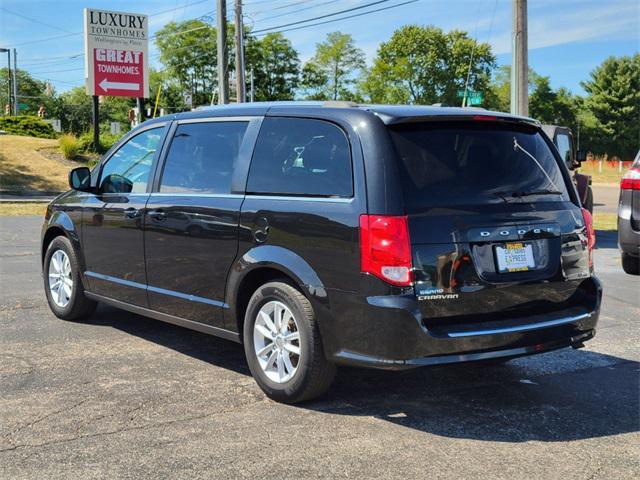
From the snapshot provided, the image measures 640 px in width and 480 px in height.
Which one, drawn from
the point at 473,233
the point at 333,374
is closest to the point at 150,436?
the point at 333,374

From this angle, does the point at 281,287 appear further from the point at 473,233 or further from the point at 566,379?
the point at 566,379

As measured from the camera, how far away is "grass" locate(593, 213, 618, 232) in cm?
1568

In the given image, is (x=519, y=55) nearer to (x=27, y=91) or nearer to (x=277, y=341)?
(x=277, y=341)

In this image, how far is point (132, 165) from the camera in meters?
5.83

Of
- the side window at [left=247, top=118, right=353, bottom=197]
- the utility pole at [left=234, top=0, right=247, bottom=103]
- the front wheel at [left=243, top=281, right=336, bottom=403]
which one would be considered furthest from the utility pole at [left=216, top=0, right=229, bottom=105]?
the front wheel at [left=243, top=281, right=336, bottom=403]

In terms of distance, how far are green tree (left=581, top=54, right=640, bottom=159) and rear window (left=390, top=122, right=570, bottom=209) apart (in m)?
83.9

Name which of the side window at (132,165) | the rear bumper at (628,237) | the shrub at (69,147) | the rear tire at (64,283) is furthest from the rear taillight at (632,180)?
the shrub at (69,147)

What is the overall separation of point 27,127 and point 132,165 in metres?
41.6

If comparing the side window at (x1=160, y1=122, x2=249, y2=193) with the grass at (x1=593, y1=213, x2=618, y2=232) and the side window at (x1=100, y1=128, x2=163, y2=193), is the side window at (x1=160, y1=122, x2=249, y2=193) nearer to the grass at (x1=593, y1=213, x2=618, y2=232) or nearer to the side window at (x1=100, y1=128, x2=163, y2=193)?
the side window at (x1=100, y1=128, x2=163, y2=193)

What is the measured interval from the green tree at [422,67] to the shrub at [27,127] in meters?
49.7

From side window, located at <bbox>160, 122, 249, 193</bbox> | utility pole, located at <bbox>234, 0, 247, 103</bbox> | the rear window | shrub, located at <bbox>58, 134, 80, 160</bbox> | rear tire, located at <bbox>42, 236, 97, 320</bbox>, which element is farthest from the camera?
shrub, located at <bbox>58, 134, 80, 160</bbox>

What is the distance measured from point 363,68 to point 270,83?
14.5 metres

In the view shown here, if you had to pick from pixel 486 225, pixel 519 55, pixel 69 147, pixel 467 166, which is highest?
Answer: pixel 519 55

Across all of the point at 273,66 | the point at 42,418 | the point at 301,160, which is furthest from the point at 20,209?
the point at 273,66
